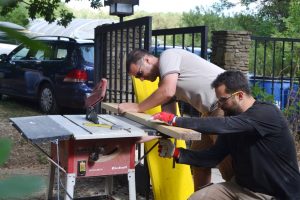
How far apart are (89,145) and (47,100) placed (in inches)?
254

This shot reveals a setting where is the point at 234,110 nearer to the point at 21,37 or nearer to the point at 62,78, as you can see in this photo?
the point at 21,37

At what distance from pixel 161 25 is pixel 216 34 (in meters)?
29.1

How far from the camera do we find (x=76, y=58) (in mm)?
8930

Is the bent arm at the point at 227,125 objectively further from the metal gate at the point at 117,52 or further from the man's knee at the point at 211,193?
the metal gate at the point at 117,52

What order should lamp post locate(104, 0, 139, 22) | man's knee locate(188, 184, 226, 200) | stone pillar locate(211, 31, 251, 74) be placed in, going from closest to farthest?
man's knee locate(188, 184, 226, 200) → stone pillar locate(211, 31, 251, 74) → lamp post locate(104, 0, 139, 22)

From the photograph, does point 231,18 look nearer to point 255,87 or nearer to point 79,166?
point 255,87

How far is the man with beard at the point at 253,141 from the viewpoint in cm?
279

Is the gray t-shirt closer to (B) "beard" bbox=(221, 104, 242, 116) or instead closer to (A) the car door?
(B) "beard" bbox=(221, 104, 242, 116)

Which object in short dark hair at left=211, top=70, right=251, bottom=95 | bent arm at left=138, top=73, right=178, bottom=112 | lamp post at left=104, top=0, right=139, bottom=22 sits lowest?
bent arm at left=138, top=73, right=178, bottom=112

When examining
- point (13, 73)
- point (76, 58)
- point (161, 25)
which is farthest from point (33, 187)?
point (161, 25)

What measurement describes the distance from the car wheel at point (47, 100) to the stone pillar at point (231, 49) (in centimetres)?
386

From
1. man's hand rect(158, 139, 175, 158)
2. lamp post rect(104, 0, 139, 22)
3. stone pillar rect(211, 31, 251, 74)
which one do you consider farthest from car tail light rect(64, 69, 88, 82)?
man's hand rect(158, 139, 175, 158)

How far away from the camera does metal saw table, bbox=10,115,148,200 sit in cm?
306

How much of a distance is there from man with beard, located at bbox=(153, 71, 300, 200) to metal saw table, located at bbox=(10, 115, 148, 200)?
0.42 metres
